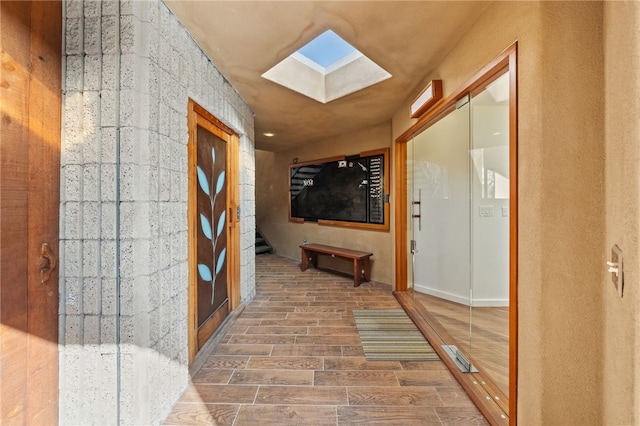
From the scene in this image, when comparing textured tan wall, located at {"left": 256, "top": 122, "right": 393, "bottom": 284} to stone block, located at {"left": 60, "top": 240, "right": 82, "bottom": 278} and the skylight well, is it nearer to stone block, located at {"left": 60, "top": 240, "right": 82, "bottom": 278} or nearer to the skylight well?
the skylight well

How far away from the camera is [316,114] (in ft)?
11.4

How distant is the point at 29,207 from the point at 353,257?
11.1 ft

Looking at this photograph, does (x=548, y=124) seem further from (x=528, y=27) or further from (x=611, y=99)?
(x=528, y=27)

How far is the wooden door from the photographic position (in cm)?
104

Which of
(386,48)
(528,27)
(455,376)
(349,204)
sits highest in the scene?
(386,48)

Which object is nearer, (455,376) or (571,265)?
(571,265)

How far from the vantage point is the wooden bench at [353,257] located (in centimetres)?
386

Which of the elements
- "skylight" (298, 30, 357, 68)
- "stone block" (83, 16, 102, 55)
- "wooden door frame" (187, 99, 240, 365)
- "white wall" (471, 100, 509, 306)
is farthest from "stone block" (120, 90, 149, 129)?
"white wall" (471, 100, 509, 306)

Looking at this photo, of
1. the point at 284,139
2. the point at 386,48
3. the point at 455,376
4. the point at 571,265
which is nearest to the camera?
the point at 571,265

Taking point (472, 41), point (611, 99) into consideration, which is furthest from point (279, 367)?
point (472, 41)

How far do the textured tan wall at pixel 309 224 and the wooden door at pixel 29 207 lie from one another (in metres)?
3.46

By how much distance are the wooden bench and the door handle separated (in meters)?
3.22

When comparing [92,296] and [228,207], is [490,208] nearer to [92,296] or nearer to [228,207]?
[228,207]

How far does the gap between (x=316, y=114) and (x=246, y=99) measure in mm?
973
